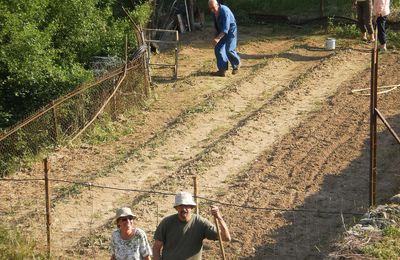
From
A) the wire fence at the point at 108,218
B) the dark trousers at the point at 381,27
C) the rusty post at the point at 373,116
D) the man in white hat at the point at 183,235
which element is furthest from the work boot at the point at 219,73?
the man in white hat at the point at 183,235

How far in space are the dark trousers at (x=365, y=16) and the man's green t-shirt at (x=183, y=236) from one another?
12141mm

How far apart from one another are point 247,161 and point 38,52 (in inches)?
198

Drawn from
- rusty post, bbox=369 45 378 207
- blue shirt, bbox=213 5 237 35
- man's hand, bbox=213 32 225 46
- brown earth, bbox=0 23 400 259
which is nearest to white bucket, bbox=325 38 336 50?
brown earth, bbox=0 23 400 259

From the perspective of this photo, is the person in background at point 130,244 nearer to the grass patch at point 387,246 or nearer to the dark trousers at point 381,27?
the grass patch at point 387,246

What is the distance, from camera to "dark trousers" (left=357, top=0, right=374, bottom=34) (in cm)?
1975

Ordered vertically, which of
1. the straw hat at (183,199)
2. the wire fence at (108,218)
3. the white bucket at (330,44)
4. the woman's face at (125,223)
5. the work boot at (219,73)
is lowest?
the wire fence at (108,218)

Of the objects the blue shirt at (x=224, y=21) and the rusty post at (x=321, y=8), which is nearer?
the blue shirt at (x=224, y=21)

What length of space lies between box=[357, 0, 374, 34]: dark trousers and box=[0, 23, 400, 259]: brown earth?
0.56m

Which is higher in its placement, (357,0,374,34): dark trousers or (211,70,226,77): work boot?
(357,0,374,34): dark trousers

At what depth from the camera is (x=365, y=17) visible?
19906mm

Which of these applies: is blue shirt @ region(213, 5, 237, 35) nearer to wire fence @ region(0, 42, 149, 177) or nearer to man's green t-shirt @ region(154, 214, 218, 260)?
wire fence @ region(0, 42, 149, 177)

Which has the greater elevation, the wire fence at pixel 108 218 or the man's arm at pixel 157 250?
the man's arm at pixel 157 250

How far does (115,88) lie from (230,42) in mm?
3408

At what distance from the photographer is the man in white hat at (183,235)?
28.3 feet
